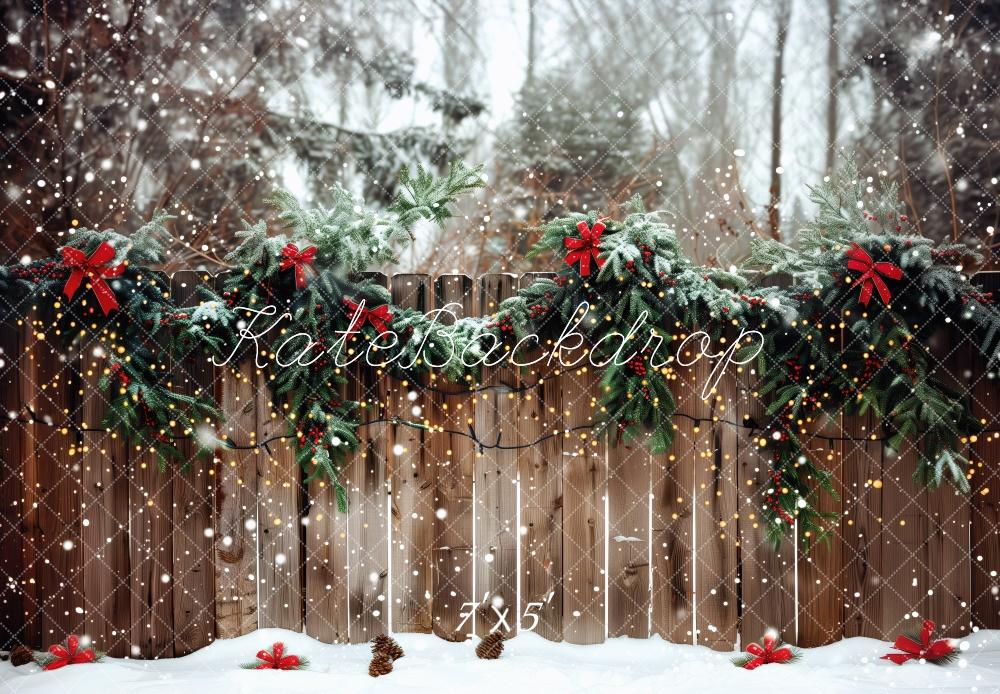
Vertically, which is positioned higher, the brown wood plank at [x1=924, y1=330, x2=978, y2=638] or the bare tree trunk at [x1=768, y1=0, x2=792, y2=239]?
the bare tree trunk at [x1=768, y1=0, x2=792, y2=239]

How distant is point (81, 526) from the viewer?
2881 millimetres

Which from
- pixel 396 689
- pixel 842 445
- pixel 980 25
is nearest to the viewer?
pixel 396 689

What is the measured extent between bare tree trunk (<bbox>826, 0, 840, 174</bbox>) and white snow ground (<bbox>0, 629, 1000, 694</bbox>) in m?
3.13

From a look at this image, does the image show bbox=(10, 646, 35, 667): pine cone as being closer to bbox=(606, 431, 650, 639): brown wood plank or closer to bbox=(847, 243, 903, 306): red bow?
bbox=(606, 431, 650, 639): brown wood plank

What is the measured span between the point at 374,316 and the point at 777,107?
11.4ft

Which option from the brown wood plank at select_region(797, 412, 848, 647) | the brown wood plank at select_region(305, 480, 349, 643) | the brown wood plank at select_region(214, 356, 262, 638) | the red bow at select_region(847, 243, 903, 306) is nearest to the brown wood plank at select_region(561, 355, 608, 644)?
the brown wood plank at select_region(797, 412, 848, 647)

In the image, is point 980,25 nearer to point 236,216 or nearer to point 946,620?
point 946,620

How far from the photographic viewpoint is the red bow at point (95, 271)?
261 cm

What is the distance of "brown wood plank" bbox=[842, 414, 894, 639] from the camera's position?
2834 millimetres

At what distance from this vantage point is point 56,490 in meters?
2.87

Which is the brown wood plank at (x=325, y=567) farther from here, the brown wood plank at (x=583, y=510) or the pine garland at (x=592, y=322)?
the brown wood plank at (x=583, y=510)

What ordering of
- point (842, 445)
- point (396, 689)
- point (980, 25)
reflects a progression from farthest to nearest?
1. point (980, 25)
2. point (842, 445)
3. point (396, 689)

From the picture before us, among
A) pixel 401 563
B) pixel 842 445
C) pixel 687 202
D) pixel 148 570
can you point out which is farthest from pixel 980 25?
pixel 148 570

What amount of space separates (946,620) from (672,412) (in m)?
1.64
